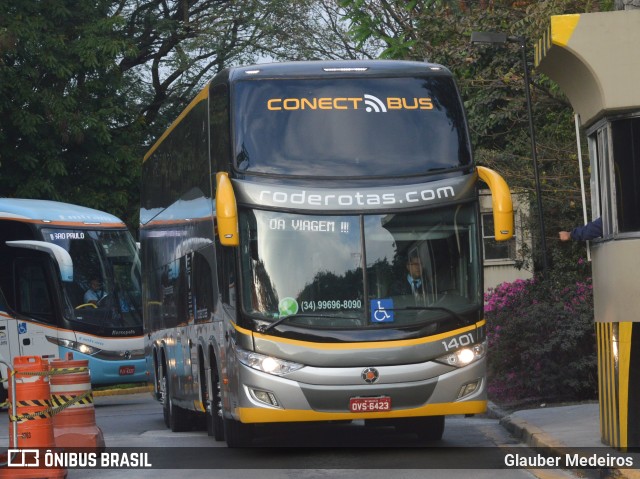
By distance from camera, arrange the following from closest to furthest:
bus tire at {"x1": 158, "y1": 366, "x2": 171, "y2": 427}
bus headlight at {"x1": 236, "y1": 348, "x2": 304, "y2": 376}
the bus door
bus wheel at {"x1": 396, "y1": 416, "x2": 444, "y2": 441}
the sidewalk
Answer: the sidewalk → bus headlight at {"x1": 236, "y1": 348, "x2": 304, "y2": 376} → bus wheel at {"x1": 396, "y1": 416, "x2": 444, "y2": 441} → bus tire at {"x1": 158, "y1": 366, "x2": 171, "y2": 427} → the bus door

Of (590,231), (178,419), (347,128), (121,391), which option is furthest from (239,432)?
(121,391)

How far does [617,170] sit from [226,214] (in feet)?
12.2

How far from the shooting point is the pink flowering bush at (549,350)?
1856cm

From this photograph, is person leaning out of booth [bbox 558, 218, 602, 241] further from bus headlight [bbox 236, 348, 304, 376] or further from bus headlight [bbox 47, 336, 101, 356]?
bus headlight [bbox 47, 336, 101, 356]

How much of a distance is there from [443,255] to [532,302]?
301 inches

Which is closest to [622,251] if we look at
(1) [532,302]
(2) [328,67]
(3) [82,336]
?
(2) [328,67]

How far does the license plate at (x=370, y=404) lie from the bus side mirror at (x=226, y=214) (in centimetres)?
194

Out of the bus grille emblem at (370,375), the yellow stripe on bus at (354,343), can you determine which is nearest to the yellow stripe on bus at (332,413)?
the bus grille emblem at (370,375)

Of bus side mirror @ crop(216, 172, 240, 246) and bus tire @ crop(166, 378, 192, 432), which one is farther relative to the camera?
bus tire @ crop(166, 378, 192, 432)

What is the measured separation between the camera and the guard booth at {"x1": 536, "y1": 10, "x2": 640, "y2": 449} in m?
12.1

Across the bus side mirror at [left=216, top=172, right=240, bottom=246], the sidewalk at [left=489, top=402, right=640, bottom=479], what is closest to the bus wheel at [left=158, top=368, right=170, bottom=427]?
the sidewalk at [left=489, top=402, right=640, bottom=479]

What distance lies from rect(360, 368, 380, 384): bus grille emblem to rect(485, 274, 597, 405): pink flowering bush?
583 cm

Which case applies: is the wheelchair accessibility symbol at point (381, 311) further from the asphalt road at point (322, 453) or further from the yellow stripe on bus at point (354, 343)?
the asphalt road at point (322, 453)

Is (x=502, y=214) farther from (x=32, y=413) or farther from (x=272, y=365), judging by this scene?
(x=32, y=413)
